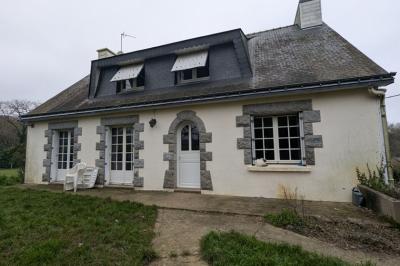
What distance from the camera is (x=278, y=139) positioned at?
5.82 meters

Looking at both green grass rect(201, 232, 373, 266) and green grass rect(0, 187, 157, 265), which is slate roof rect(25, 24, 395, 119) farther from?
green grass rect(201, 232, 373, 266)

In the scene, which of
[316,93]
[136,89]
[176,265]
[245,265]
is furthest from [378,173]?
[136,89]

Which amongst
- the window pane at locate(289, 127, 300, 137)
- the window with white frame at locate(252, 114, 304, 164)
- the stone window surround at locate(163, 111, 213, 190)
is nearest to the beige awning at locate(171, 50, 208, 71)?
the stone window surround at locate(163, 111, 213, 190)

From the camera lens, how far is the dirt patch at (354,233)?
295 cm

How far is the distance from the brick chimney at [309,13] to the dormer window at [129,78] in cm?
633

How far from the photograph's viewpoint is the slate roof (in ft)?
17.7

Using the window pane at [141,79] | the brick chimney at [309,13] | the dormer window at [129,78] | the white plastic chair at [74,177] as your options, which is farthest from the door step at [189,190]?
the brick chimney at [309,13]

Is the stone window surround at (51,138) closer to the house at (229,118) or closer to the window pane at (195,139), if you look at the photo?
the house at (229,118)

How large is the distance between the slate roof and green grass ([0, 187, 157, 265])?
340 centimetres

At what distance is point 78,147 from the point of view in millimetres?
7988

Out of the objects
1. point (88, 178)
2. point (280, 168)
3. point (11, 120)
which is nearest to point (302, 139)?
point (280, 168)

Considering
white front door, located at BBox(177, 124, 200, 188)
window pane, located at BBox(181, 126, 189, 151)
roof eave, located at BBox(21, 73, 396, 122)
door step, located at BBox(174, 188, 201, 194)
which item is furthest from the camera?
window pane, located at BBox(181, 126, 189, 151)

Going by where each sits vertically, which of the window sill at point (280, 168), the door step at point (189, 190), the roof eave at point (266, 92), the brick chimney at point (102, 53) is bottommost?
the door step at point (189, 190)

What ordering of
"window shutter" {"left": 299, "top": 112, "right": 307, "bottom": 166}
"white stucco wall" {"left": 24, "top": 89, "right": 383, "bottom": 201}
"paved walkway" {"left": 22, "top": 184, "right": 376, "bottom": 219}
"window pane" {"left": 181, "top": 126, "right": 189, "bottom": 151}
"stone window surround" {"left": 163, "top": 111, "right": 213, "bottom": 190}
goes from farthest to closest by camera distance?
"window pane" {"left": 181, "top": 126, "right": 189, "bottom": 151} → "stone window surround" {"left": 163, "top": 111, "right": 213, "bottom": 190} → "window shutter" {"left": 299, "top": 112, "right": 307, "bottom": 166} → "white stucco wall" {"left": 24, "top": 89, "right": 383, "bottom": 201} → "paved walkway" {"left": 22, "top": 184, "right": 376, "bottom": 219}
